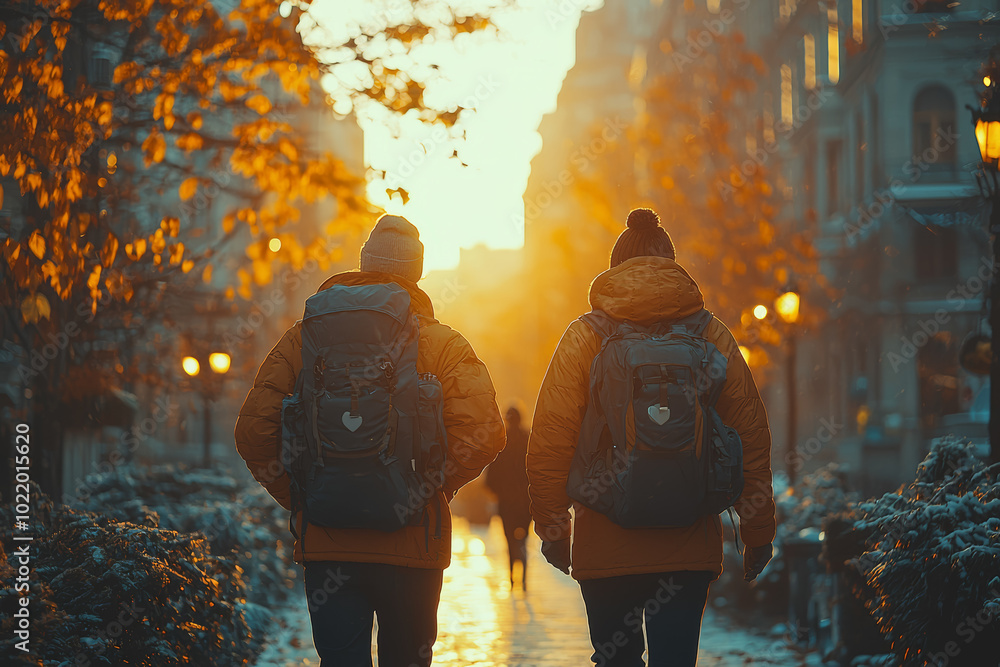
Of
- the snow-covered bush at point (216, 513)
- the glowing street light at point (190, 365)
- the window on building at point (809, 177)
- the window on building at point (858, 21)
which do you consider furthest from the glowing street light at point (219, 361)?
the window on building at point (809, 177)

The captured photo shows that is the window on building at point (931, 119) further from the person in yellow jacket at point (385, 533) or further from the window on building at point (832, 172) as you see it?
the person in yellow jacket at point (385, 533)

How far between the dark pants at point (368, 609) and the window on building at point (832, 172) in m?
35.7

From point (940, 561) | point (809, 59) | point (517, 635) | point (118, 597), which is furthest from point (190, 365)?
point (809, 59)

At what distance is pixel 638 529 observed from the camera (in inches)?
165

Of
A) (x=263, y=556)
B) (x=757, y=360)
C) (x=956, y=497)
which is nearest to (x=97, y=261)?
(x=263, y=556)

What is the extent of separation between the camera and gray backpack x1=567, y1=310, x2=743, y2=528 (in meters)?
4.12

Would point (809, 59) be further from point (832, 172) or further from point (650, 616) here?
point (650, 616)

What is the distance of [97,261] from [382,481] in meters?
6.66

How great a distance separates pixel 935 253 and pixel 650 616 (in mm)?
31038

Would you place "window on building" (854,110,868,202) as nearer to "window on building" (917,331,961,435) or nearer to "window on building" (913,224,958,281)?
"window on building" (913,224,958,281)

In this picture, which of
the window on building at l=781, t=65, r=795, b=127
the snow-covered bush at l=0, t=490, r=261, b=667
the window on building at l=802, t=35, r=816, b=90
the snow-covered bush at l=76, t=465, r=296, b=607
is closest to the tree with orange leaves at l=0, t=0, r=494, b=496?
the snow-covered bush at l=76, t=465, r=296, b=607

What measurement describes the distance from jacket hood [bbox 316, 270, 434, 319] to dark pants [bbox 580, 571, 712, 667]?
1.14 meters

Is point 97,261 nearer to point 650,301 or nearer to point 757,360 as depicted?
point 650,301

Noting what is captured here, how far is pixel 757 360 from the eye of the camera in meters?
24.7
